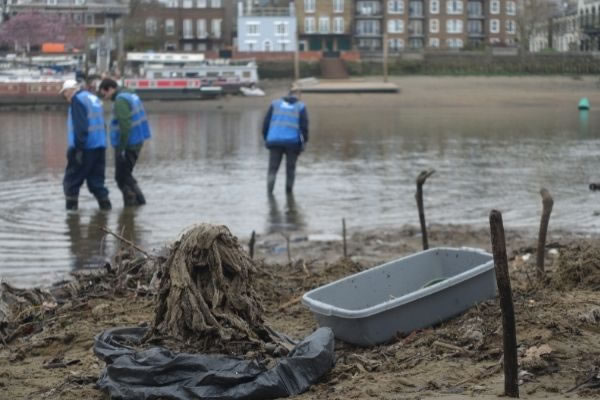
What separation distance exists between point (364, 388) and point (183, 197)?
11212 mm

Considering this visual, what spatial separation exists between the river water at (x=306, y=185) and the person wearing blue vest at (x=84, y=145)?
340 millimetres

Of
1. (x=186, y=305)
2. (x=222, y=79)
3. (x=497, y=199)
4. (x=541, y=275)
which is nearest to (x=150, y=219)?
(x=497, y=199)

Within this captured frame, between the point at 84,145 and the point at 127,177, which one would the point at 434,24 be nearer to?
the point at 127,177

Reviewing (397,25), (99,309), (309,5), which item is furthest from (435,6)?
(99,309)

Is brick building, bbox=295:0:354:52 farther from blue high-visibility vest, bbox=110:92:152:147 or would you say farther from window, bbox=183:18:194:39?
blue high-visibility vest, bbox=110:92:152:147

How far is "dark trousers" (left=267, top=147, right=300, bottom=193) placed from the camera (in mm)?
17109

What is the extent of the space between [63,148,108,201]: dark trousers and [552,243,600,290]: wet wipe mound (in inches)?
326

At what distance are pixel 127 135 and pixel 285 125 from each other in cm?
260

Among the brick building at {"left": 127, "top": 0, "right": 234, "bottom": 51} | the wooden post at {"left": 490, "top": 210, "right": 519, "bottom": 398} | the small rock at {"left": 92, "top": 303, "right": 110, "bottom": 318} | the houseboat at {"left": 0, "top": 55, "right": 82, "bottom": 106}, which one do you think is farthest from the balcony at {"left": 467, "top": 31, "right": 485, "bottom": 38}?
the wooden post at {"left": 490, "top": 210, "right": 519, "bottom": 398}

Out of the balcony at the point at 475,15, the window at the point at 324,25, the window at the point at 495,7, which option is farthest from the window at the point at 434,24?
the window at the point at 324,25

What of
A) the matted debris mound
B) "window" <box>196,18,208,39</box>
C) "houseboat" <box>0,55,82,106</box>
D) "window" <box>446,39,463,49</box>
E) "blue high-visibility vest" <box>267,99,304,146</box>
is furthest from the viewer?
"window" <box>196,18,208,39</box>

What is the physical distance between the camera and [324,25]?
102188 mm

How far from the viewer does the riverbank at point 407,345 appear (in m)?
6.10

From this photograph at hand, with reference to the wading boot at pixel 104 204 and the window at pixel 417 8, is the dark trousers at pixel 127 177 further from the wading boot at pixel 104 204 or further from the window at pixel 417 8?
the window at pixel 417 8
